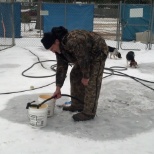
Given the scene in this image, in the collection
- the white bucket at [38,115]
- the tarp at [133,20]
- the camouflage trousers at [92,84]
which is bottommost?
the white bucket at [38,115]

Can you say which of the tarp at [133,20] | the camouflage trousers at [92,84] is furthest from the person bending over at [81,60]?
the tarp at [133,20]

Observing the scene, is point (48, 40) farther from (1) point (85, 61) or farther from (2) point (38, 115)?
(2) point (38, 115)

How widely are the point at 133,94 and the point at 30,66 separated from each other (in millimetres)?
3634

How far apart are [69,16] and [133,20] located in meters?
3.33

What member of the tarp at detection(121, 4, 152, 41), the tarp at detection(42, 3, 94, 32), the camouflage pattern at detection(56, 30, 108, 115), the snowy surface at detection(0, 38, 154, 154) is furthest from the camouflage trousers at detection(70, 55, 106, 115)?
the tarp at detection(42, 3, 94, 32)

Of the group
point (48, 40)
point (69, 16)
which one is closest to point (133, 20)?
point (69, 16)

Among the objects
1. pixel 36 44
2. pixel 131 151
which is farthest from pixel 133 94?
pixel 36 44

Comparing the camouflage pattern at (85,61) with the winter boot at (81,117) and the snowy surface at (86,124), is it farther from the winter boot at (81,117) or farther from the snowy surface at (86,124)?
the snowy surface at (86,124)

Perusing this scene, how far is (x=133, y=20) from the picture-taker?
555 inches

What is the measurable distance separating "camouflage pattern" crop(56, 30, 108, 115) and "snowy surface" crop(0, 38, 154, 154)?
1.36ft

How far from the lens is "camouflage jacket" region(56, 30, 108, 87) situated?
3.65 metres

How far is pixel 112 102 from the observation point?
5.29m

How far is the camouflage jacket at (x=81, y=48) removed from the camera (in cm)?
365

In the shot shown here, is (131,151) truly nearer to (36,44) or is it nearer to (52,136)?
(52,136)
